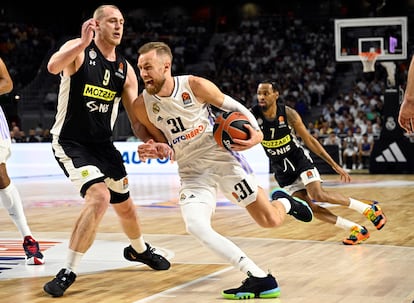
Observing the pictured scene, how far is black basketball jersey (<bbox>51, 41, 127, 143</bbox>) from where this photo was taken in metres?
6.02

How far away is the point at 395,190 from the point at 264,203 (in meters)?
10.1

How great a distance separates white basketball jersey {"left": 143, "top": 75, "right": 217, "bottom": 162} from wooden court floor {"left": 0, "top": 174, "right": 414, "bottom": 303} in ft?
3.35

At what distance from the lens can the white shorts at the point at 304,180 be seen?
8492mm

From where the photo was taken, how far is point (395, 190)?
15.4m

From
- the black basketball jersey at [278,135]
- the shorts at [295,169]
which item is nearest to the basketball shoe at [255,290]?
the shorts at [295,169]

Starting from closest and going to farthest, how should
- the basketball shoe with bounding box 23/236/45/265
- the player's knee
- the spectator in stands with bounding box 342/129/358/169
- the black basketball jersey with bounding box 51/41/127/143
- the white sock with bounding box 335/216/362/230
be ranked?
the black basketball jersey with bounding box 51/41/127/143
the player's knee
the basketball shoe with bounding box 23/236/45/265
the white sock with bounding box 335/216/362/230
the spectator in stands with bounding box 342/129/358/169

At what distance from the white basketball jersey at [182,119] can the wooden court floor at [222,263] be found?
102 centimetres

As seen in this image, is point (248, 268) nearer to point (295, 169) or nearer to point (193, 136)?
point (193, 136)

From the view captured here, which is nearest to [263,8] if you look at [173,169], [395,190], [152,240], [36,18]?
[36,18]

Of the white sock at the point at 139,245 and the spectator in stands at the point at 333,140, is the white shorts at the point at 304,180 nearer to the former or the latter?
the white sock at the point at 139,245

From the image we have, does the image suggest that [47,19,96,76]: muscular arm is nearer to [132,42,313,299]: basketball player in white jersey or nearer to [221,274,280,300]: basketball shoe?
[132,42,313,299]: basketball player in white jersey

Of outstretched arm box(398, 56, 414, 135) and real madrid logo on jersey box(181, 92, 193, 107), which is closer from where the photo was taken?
outstretched arm box(398, 56, 414, 135)

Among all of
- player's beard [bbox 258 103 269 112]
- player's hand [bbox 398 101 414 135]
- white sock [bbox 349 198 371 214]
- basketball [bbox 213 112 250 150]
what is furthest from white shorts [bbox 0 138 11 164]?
player's hand [bbox 398 101 414 135]

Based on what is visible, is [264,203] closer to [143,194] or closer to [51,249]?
[51,249]
